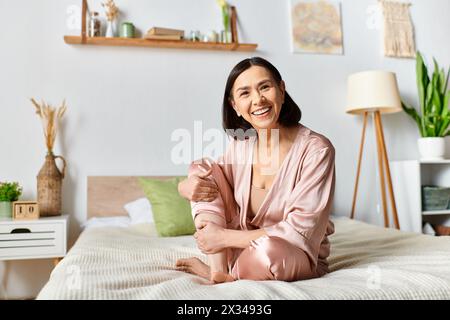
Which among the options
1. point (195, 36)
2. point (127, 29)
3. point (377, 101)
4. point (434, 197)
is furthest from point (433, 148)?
point (127, 29)

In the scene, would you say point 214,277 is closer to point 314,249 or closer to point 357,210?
point 314,249

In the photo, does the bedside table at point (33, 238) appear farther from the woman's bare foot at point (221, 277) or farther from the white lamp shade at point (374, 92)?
the white lamp shade at point (374, 92)

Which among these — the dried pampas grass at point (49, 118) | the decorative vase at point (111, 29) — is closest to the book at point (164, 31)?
the decorative vase at point (111, 29)

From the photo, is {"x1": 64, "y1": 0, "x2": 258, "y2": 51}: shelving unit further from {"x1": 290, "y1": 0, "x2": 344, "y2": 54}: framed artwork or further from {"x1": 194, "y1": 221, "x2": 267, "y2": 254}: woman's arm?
{"x1": 194, "y1": 221, "x2": 267, "y2": 254}: woman's arm

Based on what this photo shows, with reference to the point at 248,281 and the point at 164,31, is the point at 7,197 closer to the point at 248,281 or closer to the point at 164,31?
the point at 164,31

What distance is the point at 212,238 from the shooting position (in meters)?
1.45

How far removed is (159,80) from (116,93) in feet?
1.03

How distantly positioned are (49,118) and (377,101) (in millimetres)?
2230

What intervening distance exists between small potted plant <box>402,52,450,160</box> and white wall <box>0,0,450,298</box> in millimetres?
386

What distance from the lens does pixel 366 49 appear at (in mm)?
3725

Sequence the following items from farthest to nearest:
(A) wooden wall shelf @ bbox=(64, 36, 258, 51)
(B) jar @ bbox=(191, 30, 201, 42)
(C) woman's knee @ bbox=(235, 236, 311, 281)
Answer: (B) jar @ bbox=(191, 30, 201, 42)
(A) wooden wall shelf @ bbox=(64, 36, 258, 51)
(C) woman's knee @ bbox=(235, 236, 311, 281)

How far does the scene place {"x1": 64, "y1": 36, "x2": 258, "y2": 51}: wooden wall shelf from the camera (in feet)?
10.2

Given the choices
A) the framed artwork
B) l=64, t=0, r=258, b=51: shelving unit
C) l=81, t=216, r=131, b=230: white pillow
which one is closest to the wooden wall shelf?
l=64, t=0, r=258, b=51: shelving unit
